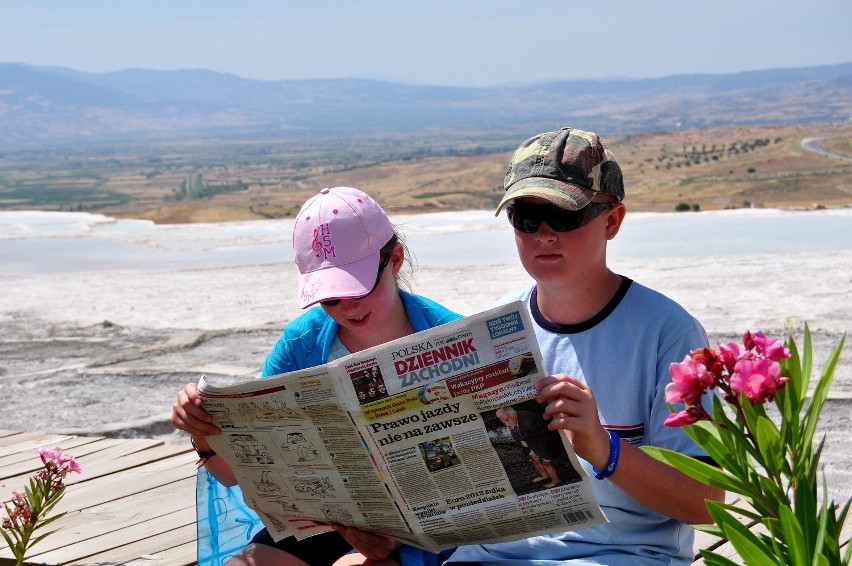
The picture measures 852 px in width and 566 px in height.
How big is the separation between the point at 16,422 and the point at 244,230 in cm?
1486

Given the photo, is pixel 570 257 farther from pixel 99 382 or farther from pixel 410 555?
pixel 99 382

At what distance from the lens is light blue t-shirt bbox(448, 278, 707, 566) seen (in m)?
2.17

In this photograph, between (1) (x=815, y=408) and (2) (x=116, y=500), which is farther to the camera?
(2) (x=116, y=500)

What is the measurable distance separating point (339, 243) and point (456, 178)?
2481 inches

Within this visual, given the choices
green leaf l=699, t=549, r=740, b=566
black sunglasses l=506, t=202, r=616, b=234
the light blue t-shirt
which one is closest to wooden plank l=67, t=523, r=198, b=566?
the light blue t-shirt

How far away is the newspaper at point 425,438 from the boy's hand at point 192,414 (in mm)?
19

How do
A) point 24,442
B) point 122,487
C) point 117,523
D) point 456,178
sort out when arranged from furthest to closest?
point 456,178, point 24,442, point 122,487, point 117,523

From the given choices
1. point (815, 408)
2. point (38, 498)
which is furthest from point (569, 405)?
point (38, 498)

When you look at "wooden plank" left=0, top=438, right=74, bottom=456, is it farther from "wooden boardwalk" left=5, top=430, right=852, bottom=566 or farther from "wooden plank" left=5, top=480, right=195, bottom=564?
"wooden plank" left=5, top=480, right=195, bottom=564

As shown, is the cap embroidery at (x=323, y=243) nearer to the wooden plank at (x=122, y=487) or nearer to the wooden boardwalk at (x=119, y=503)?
the wooden boardwalk at (x=119, y=503)

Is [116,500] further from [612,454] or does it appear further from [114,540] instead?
[612,454]

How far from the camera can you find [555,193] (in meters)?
2.21

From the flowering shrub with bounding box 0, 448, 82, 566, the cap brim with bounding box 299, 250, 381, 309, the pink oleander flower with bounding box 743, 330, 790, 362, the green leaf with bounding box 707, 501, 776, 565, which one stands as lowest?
the flowering shrub with bounding box 0, 448, 82, 566

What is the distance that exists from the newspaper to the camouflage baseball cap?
16.7 inches
